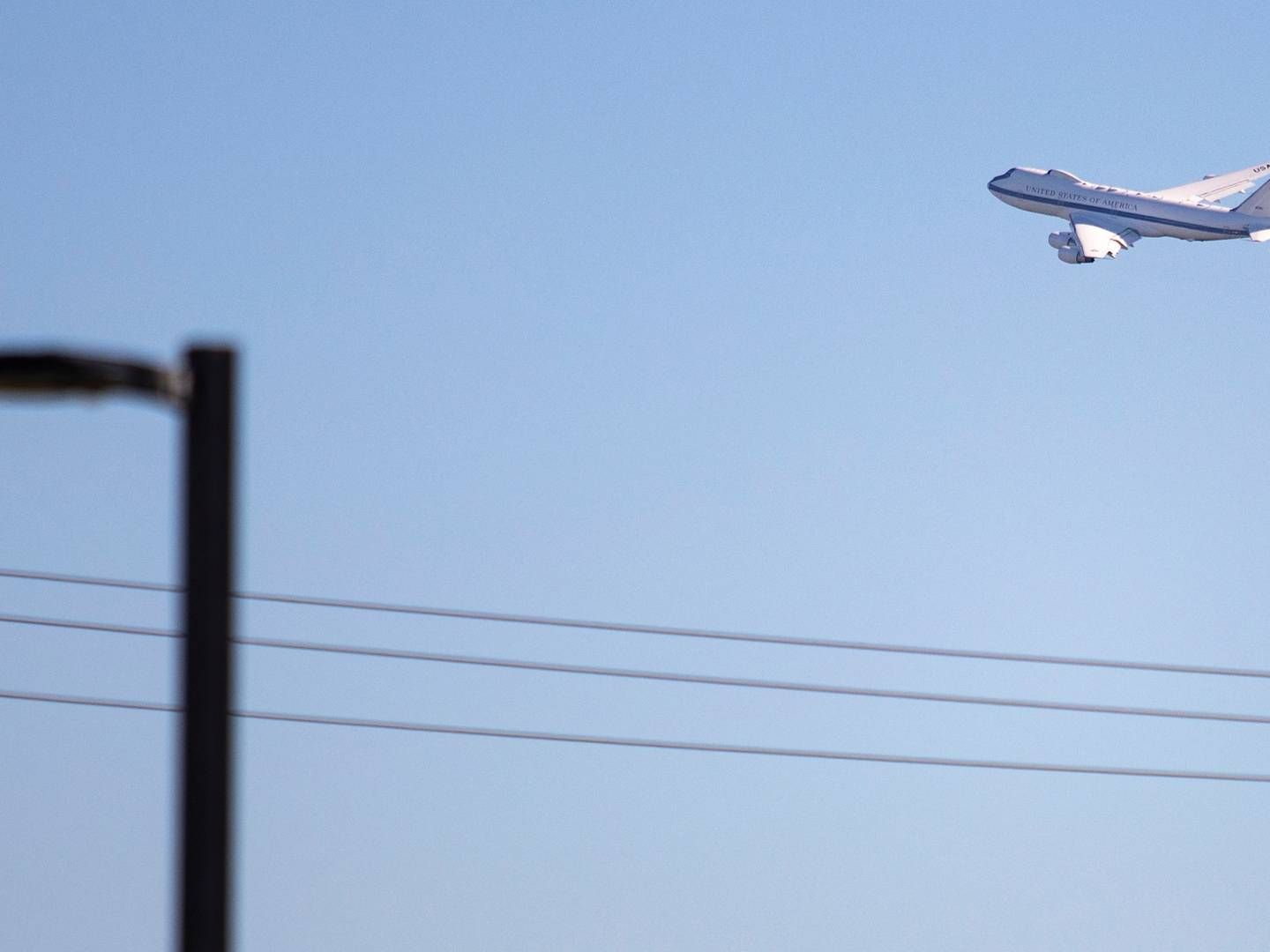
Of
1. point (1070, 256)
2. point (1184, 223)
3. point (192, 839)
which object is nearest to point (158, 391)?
point (192, 839)

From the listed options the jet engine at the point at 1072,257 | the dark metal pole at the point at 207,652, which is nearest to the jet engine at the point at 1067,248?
the jet engine at the point at 1072,257

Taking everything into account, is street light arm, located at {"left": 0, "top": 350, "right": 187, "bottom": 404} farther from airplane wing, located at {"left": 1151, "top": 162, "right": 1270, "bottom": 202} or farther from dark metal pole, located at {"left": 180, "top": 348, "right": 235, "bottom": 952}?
airplane wing, located at {"left": 1151, "top": 162, "right": 1270, "bottom": 202}

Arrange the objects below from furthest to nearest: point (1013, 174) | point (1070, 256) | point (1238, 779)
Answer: point (1013, 174) → point (1070, 256) → point (1238, 779)

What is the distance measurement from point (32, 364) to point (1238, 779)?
3264 centimetres

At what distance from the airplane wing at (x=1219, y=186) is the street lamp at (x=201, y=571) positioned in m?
125

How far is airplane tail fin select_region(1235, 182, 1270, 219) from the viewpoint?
13275 cm

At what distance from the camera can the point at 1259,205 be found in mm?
133375

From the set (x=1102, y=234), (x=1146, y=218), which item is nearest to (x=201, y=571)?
(x=1102, y=234)

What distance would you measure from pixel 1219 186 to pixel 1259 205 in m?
11.7

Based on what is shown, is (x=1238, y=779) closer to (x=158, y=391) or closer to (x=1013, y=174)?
(x=158, y=391)

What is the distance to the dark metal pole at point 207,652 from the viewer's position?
57.5 ft

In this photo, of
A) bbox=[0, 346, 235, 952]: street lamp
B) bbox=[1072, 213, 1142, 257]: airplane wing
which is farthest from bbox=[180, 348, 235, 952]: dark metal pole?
bbox=[1072, 213, 1142, 257]: airplane wing

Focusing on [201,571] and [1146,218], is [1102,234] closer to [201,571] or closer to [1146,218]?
[1146,218]

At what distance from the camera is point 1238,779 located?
1768 inches
